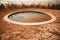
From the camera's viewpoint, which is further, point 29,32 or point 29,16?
point 29,16

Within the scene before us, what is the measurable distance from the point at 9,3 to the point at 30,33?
7.78ft

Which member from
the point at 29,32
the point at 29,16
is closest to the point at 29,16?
the point at 29,16

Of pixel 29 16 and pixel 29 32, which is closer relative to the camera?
pixel 29 32

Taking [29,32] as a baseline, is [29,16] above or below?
below

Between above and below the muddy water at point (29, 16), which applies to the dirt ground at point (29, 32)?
above

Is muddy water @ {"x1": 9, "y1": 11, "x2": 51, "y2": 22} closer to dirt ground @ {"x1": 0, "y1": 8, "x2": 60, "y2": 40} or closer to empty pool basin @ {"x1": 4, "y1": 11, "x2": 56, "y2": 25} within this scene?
empty pool basin @ {"x1": 4, "y1": 11, "x2": 56, "y2": 25}

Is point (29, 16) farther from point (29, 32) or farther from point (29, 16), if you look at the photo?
point (29, 32)

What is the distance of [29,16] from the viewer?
13.3ft

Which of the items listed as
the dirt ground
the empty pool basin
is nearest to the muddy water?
the empty pool basin

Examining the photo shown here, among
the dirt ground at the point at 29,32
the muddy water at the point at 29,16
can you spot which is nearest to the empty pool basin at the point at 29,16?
the muddy water at the point at 29,16

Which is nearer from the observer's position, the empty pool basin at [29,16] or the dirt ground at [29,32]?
the dirt ground at [29,32]

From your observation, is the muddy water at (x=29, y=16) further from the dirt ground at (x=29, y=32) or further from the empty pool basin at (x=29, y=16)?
the dirt ground at (x=29, y=32)

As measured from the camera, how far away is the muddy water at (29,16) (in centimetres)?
385

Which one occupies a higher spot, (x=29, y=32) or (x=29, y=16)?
(x=29, y=32)
